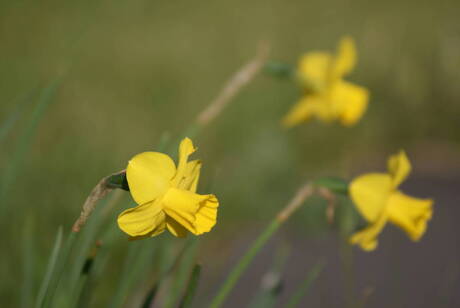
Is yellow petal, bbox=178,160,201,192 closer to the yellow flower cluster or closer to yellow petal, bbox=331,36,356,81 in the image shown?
the yellow flower cluster

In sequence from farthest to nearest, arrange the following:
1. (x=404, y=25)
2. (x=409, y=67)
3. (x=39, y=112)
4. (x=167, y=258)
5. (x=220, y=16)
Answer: (x=220, y=16) < (x=404, y=25) < (x=409, y=67) < (x=167, y=258) < (x=39, y=112)

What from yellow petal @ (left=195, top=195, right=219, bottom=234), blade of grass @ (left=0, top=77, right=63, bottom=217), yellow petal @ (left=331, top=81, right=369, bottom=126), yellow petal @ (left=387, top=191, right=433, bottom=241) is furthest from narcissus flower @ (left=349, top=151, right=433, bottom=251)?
blade of grass @ (left=0, top=77, right=63, bottom=217)

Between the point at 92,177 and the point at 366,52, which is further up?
the point at 92,177

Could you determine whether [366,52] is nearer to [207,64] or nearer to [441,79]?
[441,79]

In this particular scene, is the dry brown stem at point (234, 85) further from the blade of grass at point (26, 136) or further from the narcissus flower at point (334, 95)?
the blade of grass at point (26, 136)

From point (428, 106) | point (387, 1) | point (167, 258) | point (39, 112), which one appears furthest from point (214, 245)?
point (387, 1)

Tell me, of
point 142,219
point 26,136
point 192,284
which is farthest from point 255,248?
point 26,136
